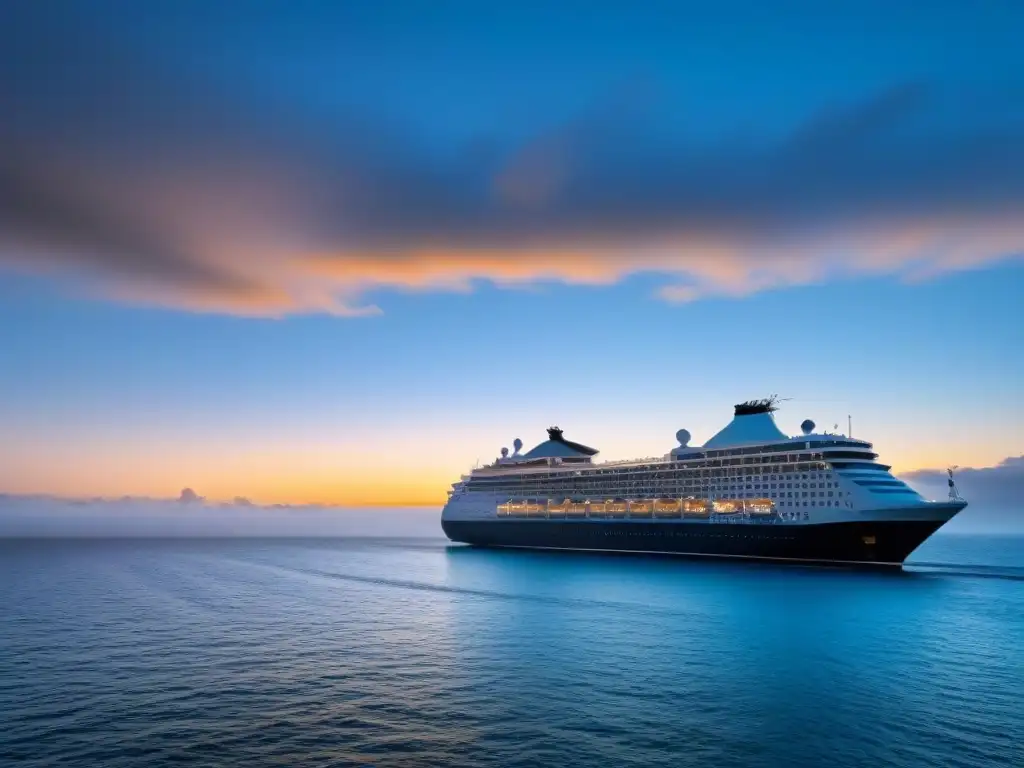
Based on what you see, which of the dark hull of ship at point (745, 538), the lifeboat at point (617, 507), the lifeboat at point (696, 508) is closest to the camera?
the dark hull of ship at point (745, 538)

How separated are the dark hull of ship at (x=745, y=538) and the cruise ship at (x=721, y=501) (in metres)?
0.16

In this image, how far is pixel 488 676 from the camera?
34.8 m

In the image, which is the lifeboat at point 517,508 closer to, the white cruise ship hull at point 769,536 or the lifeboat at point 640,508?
the white cruise ship hull at point 769,536

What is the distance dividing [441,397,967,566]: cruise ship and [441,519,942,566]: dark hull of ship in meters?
0.16

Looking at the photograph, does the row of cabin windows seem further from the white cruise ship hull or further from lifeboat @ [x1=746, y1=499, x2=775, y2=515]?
the white cruise ship hull

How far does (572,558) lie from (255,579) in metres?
52.6

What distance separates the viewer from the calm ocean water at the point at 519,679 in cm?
2395

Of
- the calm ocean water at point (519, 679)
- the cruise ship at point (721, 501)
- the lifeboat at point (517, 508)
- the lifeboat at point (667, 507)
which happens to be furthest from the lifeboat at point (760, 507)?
the lifeboat at point (517, 508)

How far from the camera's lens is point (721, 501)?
108 meters

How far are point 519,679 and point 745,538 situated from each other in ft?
247

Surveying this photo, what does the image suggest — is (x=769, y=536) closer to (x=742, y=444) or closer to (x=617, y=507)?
(x=742, y=444)

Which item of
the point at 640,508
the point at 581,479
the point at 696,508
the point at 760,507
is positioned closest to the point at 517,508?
the point at 581,479

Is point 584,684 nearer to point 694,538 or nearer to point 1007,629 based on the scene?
point 1007,629

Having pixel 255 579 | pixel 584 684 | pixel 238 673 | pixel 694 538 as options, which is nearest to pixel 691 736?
pixel 584 684
